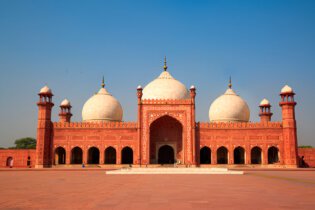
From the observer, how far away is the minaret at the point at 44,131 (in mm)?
22000

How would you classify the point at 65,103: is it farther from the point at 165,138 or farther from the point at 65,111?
the point at 165,138

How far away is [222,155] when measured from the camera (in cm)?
2414

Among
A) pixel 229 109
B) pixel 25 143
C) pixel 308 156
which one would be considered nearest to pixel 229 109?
pixel 229 109

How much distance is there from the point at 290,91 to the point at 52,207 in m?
20.6

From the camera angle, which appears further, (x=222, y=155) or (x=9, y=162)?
(x=222, y=155)

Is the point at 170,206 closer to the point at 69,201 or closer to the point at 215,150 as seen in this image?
the point at 69,201

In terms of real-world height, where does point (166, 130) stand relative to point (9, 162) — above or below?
above

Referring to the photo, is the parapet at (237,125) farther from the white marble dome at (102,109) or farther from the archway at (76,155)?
the archway at (76,155)

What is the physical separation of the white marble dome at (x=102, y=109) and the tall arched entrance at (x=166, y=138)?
4136 mm

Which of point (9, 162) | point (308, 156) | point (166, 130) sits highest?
point (166, 130)

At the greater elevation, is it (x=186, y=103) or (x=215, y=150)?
(x=186, y=103)

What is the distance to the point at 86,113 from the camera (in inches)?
1036

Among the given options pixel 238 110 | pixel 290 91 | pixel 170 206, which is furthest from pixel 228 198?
pixel 238 110

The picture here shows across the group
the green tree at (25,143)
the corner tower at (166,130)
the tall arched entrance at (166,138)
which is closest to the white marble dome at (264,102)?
the corner tower at (166,130)
